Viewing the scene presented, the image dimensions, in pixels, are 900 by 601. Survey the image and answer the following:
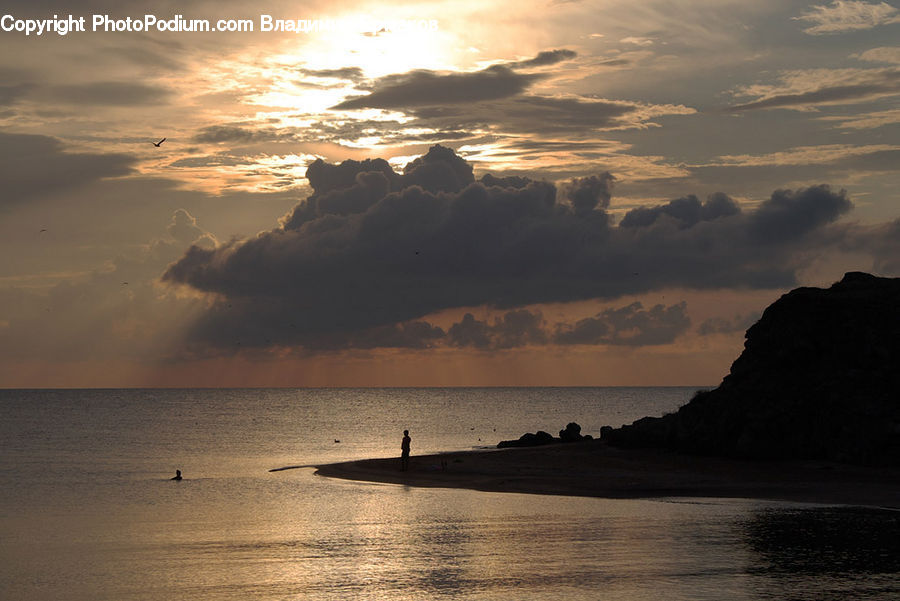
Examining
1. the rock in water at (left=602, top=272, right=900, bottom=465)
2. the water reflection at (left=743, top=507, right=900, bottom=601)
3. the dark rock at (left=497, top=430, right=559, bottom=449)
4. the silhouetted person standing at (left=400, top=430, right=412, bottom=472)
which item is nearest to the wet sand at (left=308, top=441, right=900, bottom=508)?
the silhouetted person standing at (left=400, top=430, right=412, bottom=472)

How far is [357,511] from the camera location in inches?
1683

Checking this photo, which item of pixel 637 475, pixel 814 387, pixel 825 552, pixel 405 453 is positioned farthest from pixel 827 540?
pixel 405 453

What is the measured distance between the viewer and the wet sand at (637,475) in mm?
47562

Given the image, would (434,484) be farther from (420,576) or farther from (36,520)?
(420,576)

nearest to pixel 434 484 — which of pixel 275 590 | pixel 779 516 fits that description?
pixel 779 516

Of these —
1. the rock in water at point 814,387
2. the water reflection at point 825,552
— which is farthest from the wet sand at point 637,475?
the water reflection at point 825,552

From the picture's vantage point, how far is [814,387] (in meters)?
56.7

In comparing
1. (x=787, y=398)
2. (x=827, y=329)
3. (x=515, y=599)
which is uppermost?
(x=827, y=329)

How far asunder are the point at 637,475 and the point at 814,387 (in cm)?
1190

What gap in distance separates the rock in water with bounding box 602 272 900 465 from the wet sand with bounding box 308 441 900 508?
1267mm

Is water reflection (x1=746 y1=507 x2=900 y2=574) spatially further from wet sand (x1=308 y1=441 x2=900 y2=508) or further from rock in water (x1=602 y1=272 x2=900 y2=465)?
rock in water (x1=602 y1=272 x2=900 y2=465)

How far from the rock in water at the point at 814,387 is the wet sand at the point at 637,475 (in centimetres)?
127

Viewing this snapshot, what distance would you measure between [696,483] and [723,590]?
26.2 m

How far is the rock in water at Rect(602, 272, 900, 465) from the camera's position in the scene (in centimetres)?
5425
